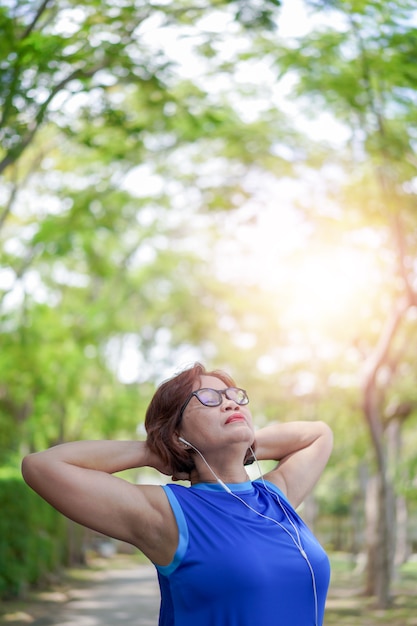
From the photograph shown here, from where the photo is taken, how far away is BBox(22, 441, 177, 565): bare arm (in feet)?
8.66

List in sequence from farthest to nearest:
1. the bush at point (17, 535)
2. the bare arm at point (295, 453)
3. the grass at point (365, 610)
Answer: the grass at point (365, 610)
the bush at point (17, 535)
the bare arm at point (295, 453)

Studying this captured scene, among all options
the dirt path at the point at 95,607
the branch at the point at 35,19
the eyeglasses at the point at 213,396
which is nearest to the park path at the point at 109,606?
the dirt path at the point at 95,607

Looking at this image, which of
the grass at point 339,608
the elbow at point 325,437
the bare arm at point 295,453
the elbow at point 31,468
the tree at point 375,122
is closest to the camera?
the elbow at point 31,468

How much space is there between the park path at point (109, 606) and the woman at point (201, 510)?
1100cm

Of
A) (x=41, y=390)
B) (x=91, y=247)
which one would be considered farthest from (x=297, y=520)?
(x=41, y=390)

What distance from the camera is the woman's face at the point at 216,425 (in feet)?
9.44

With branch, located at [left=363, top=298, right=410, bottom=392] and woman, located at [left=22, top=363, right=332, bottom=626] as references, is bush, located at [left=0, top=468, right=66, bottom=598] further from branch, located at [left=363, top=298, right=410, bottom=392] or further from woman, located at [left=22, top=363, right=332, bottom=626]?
woman, located at [left=22, top=363, right=332, bottom=626]

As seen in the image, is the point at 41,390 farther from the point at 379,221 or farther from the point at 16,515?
the point at 379,221

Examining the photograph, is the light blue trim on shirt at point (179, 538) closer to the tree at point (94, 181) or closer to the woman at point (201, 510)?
the woman at point (201, 510)

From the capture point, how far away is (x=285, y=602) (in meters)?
2.61

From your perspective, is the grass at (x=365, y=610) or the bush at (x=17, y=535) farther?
the grass at (x=365, y=610)

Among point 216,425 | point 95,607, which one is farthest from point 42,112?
point 95,607

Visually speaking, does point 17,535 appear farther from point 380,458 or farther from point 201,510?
point 201,510

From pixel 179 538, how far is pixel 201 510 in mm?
124
